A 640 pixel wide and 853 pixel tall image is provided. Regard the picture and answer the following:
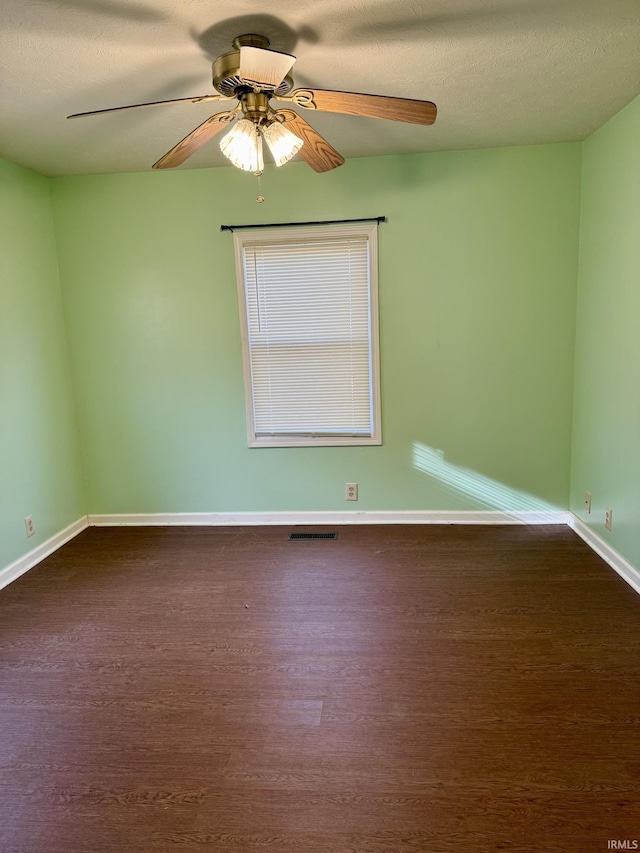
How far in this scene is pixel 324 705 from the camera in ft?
6.31

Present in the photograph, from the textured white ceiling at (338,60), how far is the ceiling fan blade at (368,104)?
0.28m

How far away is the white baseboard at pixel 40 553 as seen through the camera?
3021 mm

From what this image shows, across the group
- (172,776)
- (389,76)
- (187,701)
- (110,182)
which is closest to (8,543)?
(187,701)

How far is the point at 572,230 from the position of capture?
127 inches

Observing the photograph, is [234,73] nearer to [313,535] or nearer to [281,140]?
[281,140]

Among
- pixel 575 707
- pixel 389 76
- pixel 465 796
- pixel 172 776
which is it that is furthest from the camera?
pixel 389 76

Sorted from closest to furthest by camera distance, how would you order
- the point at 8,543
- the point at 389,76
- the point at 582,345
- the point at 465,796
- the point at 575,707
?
the point at 465,796 < the point at 575,707 < the point at 389,76 < the point at 8,543 < the point at 582,345

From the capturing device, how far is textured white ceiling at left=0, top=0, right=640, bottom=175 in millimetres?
1734

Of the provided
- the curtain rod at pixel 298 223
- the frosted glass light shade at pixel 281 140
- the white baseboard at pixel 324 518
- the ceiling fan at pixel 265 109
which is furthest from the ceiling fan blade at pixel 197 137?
the white baseboard at pixel 324 518

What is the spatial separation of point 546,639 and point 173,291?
3116mm

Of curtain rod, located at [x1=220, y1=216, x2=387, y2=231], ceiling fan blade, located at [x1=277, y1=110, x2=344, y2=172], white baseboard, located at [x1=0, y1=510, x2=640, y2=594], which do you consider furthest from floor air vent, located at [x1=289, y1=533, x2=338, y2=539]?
ceiling fan blade, located at [x1=277, y1=110, x2=344, y2=172]

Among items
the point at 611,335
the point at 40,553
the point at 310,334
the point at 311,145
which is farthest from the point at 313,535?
the point at 311,145

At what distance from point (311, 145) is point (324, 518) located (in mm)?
2469

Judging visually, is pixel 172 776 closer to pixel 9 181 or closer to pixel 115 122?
pixel 115 122
